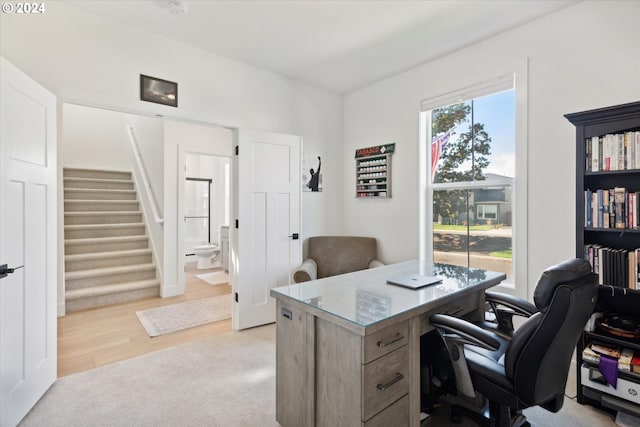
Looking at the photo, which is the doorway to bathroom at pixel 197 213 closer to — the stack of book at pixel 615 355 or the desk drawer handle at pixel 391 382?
the desk drawer handle at pixel 391 382

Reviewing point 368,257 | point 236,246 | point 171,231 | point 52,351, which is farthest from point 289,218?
point 52,351

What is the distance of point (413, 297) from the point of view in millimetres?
1631

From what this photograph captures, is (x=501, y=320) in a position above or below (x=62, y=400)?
above

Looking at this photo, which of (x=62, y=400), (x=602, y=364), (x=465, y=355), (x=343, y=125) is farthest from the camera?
(x=343, y=125)

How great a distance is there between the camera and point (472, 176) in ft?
10.0

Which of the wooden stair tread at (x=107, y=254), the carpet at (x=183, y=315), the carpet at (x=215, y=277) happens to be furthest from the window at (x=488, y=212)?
the wooden stair tread at (x=107, y=254)

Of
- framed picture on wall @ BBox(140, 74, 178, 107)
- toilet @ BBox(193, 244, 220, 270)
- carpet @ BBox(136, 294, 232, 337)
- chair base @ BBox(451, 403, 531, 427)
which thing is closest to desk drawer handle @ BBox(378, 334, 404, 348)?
Answer: chair base @ BBox(451, 403, 531, 427)

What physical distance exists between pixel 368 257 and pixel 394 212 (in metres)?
0.59

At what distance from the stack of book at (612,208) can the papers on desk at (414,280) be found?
1.04m

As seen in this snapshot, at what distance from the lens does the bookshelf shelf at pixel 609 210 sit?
1.86 meters

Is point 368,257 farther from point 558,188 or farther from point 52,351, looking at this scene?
point 52,351

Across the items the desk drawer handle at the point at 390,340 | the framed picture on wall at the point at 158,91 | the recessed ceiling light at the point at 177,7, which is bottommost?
the desk drawer handle at the point at 390,340

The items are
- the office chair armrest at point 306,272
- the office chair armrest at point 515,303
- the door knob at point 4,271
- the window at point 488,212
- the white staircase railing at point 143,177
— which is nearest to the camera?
the door knob at point 4,271

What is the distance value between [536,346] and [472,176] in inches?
80.7
